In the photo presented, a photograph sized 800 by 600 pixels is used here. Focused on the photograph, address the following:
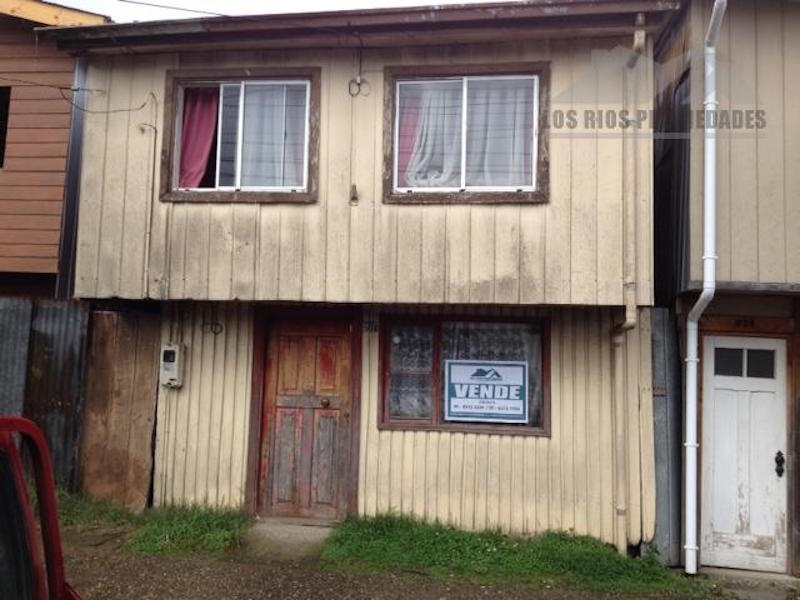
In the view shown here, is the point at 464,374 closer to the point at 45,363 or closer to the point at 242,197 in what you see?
the point at 242,197

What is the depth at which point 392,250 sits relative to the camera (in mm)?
5648

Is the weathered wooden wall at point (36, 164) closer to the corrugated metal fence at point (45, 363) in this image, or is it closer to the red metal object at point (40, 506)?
the corrugated metal fence at point (45, 363)

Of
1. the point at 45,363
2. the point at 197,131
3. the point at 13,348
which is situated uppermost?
the point at 197,131

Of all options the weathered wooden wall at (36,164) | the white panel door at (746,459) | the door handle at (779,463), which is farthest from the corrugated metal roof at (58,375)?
the door handle at (779,463)

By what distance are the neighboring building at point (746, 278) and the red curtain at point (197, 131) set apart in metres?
4.84

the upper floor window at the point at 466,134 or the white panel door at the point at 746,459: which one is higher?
the upper floor window at the point at 466,134

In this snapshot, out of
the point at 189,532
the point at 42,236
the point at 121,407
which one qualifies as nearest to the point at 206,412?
the point at 121,407

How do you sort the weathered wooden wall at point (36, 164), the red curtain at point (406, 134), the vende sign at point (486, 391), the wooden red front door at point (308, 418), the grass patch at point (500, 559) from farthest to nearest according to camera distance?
the weathered wooden wall at point (36, 164) → the wooden red front door at point (308, 418) → the vende sign at point (486, 391) → the red curtain at point (406, 134) → the grass patch at point (500, 559)

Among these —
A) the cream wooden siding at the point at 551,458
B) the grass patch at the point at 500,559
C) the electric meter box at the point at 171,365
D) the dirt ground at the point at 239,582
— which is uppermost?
the electric meter box at the point at 171,365

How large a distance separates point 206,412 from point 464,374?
286cm

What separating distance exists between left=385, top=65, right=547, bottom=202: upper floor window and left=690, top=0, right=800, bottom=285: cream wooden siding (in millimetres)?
1576

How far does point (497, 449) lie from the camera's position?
6.03m

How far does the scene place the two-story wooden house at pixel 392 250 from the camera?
5508mm

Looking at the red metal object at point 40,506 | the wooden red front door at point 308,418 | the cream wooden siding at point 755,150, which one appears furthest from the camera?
the wooden red front door at point 308,418
